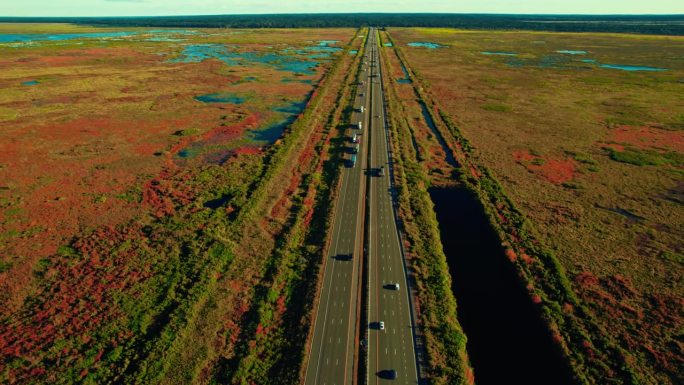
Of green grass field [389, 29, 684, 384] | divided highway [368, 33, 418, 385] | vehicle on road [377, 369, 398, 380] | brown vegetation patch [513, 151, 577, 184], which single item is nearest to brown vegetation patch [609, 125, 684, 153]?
green grass field [389, 29, 684, 384]

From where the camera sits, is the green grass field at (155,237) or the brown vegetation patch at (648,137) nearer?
the green grass field at (155,237)

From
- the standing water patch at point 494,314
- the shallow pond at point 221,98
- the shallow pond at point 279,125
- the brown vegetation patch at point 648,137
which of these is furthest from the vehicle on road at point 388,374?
the shallow pond at point 221,98

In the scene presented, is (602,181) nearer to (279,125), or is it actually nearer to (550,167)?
(550,167)

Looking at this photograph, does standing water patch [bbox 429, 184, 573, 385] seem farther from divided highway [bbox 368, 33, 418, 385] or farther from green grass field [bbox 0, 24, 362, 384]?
green grass field [bbox 0, 24, 362, 384]

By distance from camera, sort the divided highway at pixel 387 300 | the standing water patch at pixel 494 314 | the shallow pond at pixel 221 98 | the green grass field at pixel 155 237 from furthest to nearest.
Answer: the shallow pond at pixel 221 98 < the green grass field at pixel 155 237 < the standing water patch at pixel 494 314 < the divided highway at pixel 387 300

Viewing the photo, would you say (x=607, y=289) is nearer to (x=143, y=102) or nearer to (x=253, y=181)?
(x=253, y=181)

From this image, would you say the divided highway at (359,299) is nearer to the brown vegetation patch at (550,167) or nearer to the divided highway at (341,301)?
the divided highway at (341,301)

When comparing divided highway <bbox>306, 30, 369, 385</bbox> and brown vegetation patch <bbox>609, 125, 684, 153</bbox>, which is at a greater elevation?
brown vegetation patch <bbox>609, 125, 684, 153</bbox>
